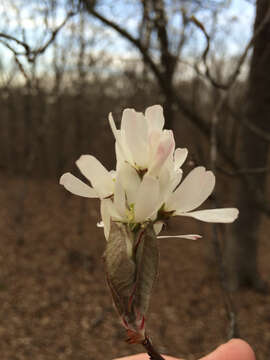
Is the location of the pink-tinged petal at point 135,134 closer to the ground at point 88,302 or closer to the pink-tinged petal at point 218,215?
the pink-tinged petal at point 218,215

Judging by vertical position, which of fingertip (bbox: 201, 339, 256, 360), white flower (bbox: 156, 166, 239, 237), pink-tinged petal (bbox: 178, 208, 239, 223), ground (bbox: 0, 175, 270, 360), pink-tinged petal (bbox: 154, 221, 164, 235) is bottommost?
ground (bbox: 0, 175, 270, 360)

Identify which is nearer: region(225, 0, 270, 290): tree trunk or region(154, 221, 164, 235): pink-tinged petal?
region(154, 221, 164, 235): pink-tinged petal

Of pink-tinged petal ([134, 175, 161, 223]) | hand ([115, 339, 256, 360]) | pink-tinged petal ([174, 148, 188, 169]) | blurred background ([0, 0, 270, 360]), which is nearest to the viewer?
pink-tinged petal ([134, 175, 161, 223])

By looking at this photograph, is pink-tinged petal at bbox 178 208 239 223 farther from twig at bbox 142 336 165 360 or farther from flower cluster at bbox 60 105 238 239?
twig at bbox 142 336 165 360

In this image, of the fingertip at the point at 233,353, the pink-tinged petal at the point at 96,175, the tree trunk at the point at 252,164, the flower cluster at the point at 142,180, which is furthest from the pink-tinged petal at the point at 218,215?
the tree trunk at the point at 252,164

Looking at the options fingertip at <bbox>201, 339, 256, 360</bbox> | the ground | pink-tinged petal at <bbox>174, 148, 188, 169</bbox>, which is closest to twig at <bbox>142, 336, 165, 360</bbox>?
pink-tinged petal at <bbox>174, 148, 188, 169</bbox>

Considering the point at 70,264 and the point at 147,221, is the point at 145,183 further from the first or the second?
the point at 70,264
